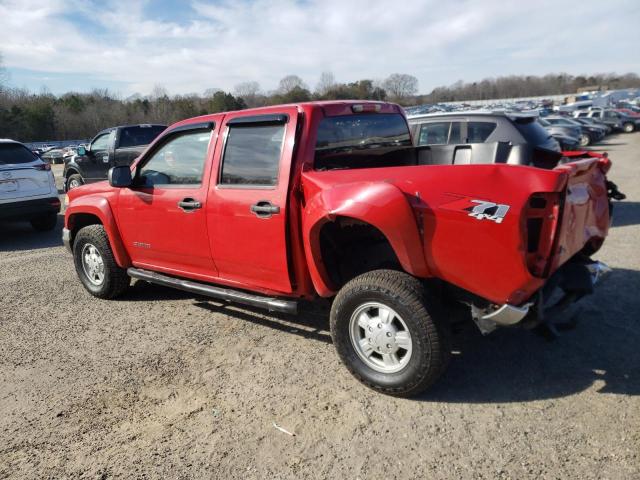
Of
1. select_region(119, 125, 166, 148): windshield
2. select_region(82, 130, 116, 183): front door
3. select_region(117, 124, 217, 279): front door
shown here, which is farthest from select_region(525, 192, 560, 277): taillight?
select_region(82, 130, 116, 183): front door

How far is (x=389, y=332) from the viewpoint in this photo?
318cm

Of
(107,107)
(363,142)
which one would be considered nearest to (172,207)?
(363,142)

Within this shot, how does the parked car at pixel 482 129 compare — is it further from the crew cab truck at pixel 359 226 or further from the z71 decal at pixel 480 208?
the z71 decal at pixel 480 208

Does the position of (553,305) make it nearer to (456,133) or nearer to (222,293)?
(222,293)

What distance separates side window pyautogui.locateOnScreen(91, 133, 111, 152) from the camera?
1216 centimetres

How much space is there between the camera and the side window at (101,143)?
1216 cm

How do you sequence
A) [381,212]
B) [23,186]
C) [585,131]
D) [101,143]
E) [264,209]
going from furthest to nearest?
[585,131], [101,143], [23,186], [264,209], [381,212]

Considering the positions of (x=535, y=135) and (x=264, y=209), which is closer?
(x=264, y=209)

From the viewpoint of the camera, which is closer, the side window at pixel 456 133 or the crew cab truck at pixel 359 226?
the crew cab truck at pixel 359 226

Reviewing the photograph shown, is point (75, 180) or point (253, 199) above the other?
point (253, 199)

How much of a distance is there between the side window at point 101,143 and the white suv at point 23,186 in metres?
3.08

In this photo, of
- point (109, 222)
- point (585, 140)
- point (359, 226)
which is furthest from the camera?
point (585, 140)

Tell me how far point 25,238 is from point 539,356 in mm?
9106

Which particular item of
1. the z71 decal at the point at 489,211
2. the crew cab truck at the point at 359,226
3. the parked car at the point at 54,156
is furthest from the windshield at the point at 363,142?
the parked car at the point at 54,156
